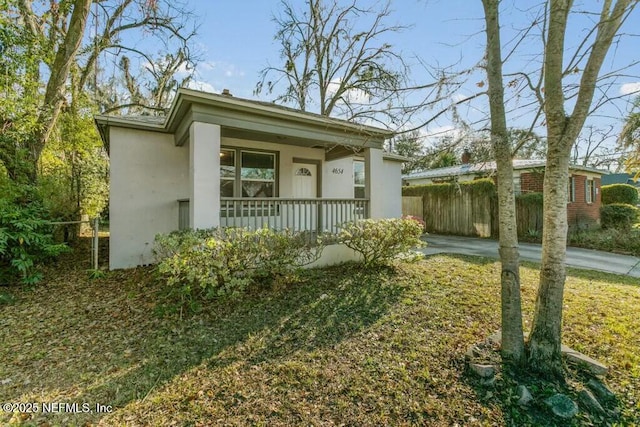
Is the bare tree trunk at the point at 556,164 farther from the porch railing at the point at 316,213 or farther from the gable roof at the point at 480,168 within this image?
the porch railing at the point at 316,213

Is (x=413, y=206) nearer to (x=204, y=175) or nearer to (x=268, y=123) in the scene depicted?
(x=268, y=123)

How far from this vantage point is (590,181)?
14.8 m

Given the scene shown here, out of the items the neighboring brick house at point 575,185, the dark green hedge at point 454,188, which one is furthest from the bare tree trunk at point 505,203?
the neighboring brick house at point 575,185

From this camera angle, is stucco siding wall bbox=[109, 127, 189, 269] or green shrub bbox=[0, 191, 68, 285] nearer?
green shrub bbox=[0, 191, 68, 285]

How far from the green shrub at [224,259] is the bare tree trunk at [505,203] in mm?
3163

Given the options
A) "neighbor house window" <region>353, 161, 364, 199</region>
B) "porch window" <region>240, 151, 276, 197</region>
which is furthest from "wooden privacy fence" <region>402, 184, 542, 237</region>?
"porch window" <region>240, 151, 276, 197</region>

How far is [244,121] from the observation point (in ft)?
18.7

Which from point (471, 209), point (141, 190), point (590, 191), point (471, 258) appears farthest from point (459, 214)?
point (141, 190)

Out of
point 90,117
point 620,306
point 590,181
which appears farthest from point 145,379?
point 590,181

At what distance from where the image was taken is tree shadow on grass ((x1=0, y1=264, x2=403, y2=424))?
283 centimetres

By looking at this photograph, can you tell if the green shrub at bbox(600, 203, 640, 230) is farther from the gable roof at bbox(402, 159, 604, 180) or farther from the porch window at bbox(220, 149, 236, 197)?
the porch window at bbox(220, 149, 236, 197)

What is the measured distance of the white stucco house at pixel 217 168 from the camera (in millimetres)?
5301

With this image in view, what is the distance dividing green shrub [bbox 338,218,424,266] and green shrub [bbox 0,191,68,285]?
6049 millimetres

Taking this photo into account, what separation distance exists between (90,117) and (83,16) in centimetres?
266
